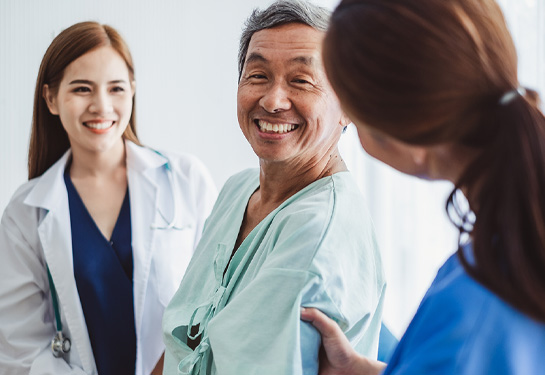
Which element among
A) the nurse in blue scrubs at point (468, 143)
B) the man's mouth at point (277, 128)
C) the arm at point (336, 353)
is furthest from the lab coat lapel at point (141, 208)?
the nurse in blue scrubs at point (468, 143)

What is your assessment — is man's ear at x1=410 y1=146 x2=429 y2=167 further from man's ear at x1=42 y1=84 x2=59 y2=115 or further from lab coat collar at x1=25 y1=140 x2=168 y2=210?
man's ear at x1=42 y1=84 x2=59 y2=115

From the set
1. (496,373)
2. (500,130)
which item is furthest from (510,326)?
(500,130)

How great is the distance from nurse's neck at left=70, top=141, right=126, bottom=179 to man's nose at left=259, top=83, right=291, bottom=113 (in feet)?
2.85

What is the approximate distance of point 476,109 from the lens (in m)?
0.60

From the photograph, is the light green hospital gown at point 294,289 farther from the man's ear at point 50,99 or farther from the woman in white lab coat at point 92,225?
the man's ear at point 50,99

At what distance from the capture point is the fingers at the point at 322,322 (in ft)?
2.81

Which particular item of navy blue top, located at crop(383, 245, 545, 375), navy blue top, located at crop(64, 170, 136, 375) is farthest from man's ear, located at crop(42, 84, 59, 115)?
navy blue top, located at crop(383, 245, 545, 375)

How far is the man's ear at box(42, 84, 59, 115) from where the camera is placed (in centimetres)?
178

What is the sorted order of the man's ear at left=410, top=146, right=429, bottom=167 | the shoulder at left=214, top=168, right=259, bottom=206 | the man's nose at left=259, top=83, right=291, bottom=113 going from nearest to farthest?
the man's ear at left=410, top=146, right=429, bottom=167, the man's nose at left=259, top=83, right=291, bottom=113, the shoulder at left=214, top=168, right=259, bottom=206

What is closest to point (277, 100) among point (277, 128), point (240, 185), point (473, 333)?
point (277, 128)

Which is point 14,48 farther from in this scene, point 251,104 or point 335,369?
point 335,369

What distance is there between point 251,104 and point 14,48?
1457 mm

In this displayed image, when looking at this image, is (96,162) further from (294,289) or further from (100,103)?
(294,289)

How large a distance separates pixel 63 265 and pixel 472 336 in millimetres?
1286
